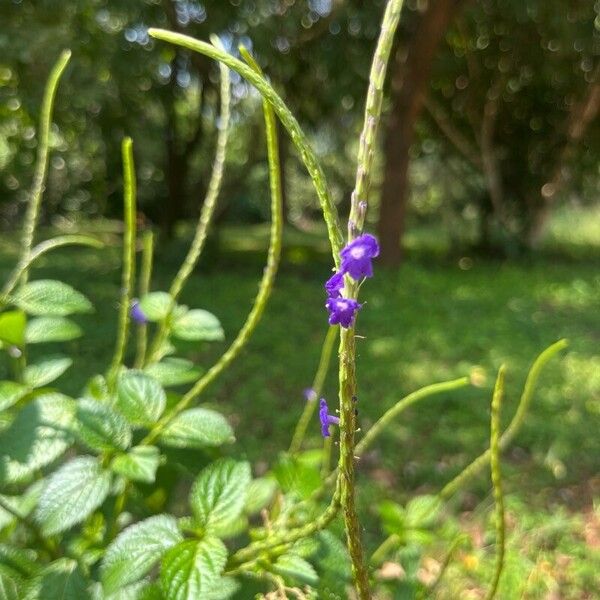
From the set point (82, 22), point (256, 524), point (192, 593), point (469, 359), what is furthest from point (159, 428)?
point (82, 22)

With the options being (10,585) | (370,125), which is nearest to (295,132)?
(370,125)

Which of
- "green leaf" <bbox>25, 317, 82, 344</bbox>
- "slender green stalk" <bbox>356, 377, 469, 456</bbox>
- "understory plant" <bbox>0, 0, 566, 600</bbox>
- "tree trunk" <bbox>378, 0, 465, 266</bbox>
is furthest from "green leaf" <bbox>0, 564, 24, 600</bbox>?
"tree trunk" <bbox>378, 0, 465, 266</bbox>

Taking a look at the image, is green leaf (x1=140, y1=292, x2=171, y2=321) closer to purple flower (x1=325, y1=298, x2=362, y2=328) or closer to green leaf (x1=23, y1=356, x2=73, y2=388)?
green leaf (x1=23, y1=356, x2=73, y2=388)

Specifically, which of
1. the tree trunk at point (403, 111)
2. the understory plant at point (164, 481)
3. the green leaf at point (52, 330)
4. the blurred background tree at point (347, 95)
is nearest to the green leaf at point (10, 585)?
the understory plant at point (164, 481)

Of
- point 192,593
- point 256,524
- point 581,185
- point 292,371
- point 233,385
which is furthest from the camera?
point 581,185

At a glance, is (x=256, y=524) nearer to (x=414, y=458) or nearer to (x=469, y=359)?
(x=414, y=458)

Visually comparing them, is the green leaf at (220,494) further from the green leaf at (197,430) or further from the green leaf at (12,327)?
the green leaf at (12,327)
